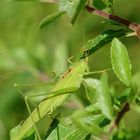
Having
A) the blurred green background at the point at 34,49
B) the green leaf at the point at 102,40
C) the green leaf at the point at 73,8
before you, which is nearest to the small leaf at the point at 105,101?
the green leaf at the point at 73,8

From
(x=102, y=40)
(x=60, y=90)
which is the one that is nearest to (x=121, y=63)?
(x=102, y=40)

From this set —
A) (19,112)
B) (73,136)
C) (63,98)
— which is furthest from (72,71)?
(19,112)

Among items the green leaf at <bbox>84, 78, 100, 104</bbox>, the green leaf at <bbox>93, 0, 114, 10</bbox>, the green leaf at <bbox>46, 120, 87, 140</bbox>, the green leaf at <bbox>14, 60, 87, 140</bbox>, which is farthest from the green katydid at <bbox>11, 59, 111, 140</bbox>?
the green leaf at <bbox>84, 78, 100, 104</bbox>

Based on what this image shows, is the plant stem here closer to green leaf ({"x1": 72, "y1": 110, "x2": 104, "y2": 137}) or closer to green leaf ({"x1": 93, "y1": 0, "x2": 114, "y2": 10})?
green leaf ({"x1": 93, "y1": 0, "x2": 114, "y2": 10})

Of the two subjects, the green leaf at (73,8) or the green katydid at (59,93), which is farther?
the green katydid at (59,93)

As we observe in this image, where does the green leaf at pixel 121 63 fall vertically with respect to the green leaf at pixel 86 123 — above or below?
above

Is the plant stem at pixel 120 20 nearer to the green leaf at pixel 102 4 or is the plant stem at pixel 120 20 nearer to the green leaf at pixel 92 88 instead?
the green leaf at pixel 102 4

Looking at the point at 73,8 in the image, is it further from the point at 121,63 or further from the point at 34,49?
the point at 34,49
